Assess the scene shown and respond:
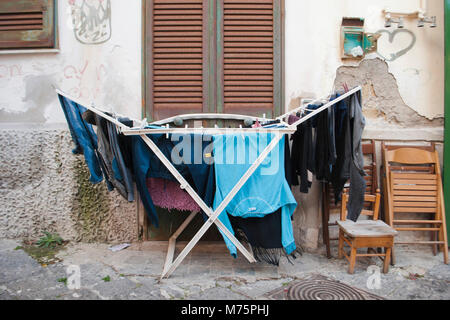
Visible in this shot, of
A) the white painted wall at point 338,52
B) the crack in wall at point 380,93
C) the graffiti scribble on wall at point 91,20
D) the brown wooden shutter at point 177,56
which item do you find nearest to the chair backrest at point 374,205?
the crack in wall at point 380,93

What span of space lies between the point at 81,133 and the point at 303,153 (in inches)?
82.3

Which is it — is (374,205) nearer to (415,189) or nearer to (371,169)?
(371,169)

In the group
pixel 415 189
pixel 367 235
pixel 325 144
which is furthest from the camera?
pixel 415 189

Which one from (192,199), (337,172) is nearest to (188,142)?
(192,199)

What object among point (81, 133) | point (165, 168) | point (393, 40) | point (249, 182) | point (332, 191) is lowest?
point (332, 191)

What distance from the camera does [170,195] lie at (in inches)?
131

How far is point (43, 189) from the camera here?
4.05 meters

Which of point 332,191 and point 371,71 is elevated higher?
point 371,71

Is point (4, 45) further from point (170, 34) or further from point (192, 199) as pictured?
point (192, 199)

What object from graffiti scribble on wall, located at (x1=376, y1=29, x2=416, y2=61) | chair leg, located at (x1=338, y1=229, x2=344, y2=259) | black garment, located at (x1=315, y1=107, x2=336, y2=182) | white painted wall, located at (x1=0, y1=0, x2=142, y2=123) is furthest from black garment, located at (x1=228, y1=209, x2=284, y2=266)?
graffiti scribble on wall, located at (x1=376, y1=29, x2=416, y2=61)

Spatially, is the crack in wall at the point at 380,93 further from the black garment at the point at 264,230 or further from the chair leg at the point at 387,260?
the black garment at the point at 264,230

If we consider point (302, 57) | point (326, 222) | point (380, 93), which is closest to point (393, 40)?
point (380, 93)

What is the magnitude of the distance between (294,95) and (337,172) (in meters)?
1.08

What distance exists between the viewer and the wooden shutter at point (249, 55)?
395 cm
